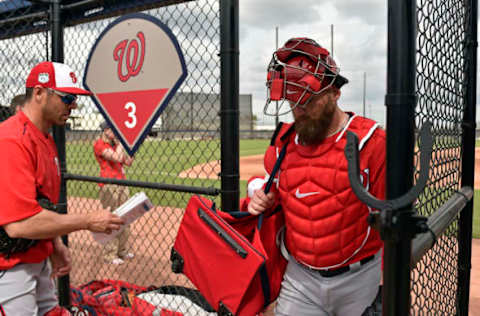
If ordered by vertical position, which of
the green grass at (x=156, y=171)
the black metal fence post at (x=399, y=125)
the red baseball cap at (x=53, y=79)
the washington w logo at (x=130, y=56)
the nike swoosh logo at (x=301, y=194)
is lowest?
the green grass at (x=156, y=171)

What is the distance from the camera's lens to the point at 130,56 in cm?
325

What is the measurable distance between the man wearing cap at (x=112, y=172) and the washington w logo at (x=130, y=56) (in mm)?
2177

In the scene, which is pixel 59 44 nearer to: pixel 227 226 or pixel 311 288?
pixel 227 226

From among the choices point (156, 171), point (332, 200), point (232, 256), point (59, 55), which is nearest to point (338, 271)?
point (332, 200)

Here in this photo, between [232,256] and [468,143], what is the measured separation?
5.17 feet

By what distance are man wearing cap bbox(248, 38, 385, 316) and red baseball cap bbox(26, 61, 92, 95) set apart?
139 cm

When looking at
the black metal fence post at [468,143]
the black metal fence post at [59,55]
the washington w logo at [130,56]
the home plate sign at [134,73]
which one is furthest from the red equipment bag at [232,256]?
the black metal fence post at [59,55]

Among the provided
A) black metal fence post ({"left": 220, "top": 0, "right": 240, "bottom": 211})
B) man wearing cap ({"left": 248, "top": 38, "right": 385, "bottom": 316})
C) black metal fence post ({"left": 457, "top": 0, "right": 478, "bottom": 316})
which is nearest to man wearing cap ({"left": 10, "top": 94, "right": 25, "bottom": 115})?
black metal fence post ({"left": 220, "top": 0, "right": 240, "bottom": 211})

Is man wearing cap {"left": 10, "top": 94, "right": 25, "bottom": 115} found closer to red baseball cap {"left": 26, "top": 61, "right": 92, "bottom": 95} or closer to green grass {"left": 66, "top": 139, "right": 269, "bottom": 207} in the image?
green grass {"left": 66, "top": 139, "right": 269, "bottom": 207}

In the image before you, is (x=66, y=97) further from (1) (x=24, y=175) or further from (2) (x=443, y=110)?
(2) (x=443, y=110)

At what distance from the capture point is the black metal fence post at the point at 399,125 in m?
1.08

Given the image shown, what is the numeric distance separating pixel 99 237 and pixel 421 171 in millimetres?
2236

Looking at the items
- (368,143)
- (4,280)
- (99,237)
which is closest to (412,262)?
(368,143)

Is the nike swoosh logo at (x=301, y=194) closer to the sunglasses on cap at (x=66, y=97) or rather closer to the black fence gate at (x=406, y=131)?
the black fence gate at (x=406, y=131)
